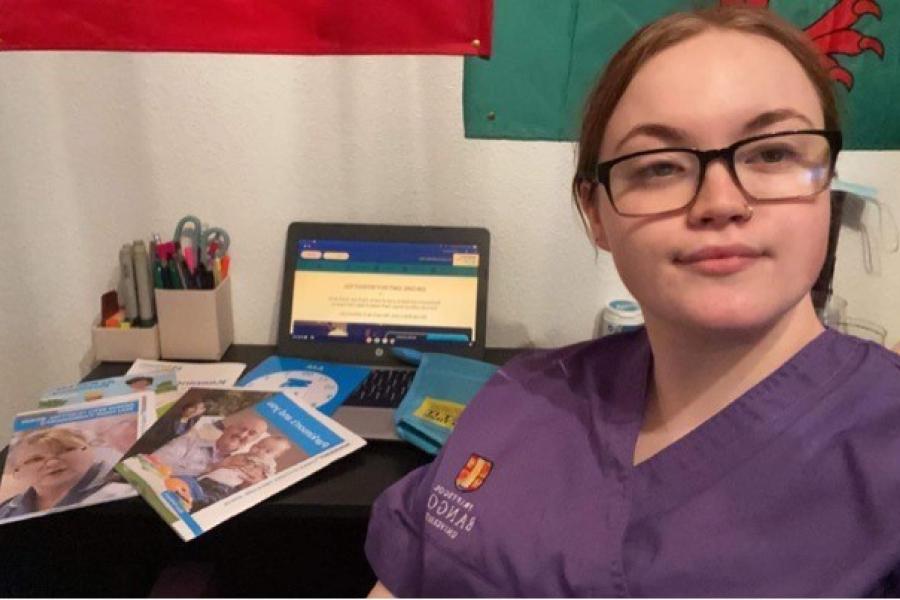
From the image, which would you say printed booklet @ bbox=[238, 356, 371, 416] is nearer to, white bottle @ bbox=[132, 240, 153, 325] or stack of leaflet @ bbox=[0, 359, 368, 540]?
stack of leaflet @ bbox=[0, 359, 368, 540]

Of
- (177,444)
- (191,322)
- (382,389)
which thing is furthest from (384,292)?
(177,444)

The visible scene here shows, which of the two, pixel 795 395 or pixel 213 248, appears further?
pixel 213 248

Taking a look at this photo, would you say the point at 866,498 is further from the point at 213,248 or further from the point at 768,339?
the point at 213,248

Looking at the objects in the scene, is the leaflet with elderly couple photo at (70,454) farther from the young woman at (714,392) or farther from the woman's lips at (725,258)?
the woman's lips at (725,258)

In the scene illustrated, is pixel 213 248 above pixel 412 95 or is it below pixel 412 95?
below

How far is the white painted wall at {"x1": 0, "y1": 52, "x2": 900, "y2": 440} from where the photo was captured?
1218 mm

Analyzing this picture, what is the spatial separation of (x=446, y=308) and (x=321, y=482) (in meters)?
0.40

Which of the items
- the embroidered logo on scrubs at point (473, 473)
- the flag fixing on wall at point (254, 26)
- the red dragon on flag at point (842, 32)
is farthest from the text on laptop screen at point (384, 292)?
the red dragon on flag at point (842, 32)

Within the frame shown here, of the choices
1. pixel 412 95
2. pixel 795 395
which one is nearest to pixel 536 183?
pixel 412 95

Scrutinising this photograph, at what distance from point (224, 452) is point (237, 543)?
54cm

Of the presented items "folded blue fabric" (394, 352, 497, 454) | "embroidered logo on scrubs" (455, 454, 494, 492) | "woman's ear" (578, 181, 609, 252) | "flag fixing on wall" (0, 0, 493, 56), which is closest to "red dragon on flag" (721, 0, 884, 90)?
"flag fixing on wall" (0, 0, 493, 56)

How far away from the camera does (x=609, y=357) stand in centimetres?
87

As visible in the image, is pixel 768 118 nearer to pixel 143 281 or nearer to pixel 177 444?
pixel 177 444

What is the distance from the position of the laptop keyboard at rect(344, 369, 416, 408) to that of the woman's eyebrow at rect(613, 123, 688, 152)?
577 mm
